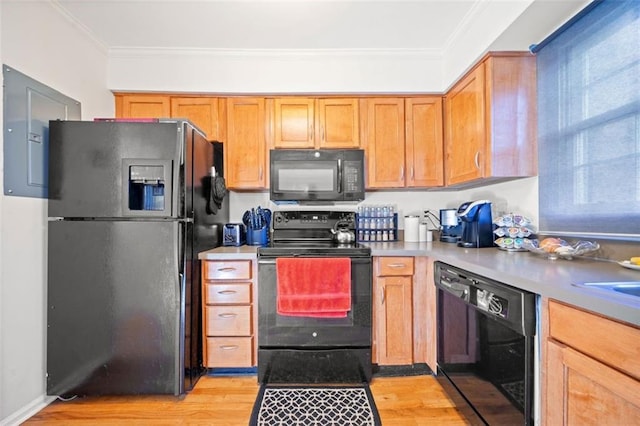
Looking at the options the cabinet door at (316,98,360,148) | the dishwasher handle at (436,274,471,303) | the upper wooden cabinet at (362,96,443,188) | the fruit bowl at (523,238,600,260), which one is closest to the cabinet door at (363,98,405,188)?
the upper wooden cabinet at (362,96,443,188)

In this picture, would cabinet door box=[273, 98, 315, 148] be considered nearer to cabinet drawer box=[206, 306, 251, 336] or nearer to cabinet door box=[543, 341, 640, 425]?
cabinet drawer box=[206, 306, 251, 336]

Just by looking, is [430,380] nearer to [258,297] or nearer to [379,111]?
[258,297]

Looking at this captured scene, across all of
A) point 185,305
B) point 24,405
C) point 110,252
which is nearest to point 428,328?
point 185,305

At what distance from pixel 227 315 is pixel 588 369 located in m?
1.85

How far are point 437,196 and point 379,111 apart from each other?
0.97m

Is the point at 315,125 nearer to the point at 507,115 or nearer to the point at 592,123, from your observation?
the point at 507,115

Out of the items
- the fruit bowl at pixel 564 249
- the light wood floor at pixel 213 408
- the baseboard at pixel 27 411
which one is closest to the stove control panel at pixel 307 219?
the light wood floor at pixel 213 408

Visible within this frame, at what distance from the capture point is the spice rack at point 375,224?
2465mm

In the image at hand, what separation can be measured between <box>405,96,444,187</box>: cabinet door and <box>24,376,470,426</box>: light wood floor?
1.53m

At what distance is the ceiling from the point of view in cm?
177

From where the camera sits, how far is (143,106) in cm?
232

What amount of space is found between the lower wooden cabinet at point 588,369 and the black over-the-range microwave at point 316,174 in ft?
5.00

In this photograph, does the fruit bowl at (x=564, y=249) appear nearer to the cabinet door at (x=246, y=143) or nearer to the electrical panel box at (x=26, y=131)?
the cabinet door at (x=246, y=143)

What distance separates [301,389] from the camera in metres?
1.84
